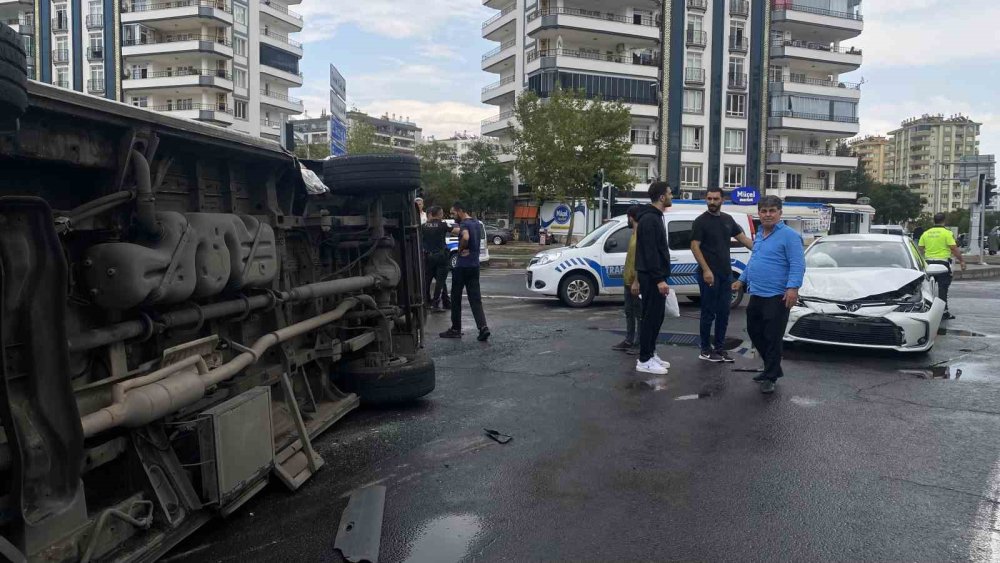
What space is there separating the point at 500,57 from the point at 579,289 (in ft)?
170

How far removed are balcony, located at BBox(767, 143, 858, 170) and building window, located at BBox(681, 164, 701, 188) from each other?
21.4ft

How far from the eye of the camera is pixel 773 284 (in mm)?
7027

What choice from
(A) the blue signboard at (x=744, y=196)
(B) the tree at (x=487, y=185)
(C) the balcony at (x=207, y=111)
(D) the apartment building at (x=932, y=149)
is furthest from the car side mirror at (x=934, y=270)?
(D) the apartment building at (x=932, y=149)

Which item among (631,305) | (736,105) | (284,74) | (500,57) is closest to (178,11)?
(284,74)

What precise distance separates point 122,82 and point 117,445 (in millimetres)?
65918

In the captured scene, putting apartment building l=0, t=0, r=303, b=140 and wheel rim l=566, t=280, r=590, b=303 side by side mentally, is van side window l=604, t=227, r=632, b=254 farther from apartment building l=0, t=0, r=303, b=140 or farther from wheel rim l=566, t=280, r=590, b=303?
apartment building l=0, t=0, r=303, b=140

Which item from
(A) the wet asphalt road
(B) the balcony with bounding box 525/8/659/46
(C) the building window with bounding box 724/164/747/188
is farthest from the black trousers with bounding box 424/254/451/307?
(C) the building window with bounding box 724/164/747/188

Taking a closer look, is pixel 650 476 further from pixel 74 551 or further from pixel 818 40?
pixel 818 40

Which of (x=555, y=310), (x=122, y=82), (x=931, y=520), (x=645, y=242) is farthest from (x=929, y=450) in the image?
(x=122, y=82)

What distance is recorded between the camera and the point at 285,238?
5387mm

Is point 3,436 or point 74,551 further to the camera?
point 74,551

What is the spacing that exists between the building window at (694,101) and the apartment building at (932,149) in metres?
130

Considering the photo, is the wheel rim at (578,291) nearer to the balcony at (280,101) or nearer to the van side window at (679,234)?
the van side window at (679,234)

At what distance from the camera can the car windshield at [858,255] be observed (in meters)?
9.55
